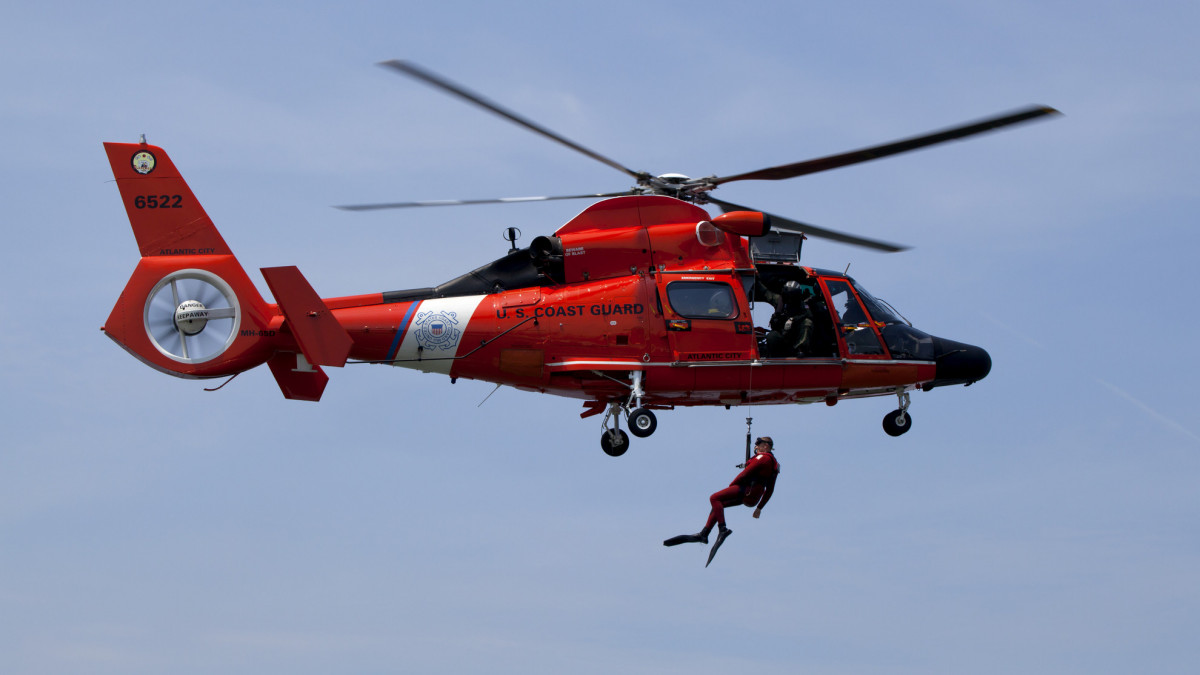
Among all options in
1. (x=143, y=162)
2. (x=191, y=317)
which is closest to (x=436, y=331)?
(x=191, y=317)

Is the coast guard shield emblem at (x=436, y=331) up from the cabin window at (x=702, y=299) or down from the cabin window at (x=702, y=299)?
down

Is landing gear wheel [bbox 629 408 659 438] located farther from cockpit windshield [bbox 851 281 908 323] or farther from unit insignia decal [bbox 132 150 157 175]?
unit insignia decal [bbox 132 150 157 175]

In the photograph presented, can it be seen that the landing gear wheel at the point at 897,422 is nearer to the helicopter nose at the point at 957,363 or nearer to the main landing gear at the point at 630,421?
the helicopter nose at the point at 957,363

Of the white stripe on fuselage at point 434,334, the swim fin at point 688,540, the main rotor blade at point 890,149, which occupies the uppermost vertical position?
the main rotor blade at point 890,149

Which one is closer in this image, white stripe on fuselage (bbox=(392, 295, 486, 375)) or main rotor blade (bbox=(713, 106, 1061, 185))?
main rotor blade (bbox=(713, 106, 1061, 185))

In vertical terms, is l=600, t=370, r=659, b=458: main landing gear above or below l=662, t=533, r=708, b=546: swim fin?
above

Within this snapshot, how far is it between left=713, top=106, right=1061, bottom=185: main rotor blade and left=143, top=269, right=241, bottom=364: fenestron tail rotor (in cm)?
838

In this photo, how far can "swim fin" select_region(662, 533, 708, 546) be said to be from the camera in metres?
21.6

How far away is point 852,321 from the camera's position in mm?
24219

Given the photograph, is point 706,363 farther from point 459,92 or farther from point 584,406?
point 459,92

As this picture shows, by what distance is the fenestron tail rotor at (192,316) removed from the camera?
21031 mm

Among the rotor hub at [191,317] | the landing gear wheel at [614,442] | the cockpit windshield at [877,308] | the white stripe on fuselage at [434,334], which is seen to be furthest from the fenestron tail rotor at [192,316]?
the cockpit windshield at [877,308]

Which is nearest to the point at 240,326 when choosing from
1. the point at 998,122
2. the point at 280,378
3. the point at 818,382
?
the point at 280,378

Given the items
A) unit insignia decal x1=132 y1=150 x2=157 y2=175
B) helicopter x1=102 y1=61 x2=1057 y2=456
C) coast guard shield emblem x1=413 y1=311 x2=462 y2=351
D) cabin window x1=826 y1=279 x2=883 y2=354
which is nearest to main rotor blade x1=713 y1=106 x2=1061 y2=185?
helicopter x1=102 y1=61 x2=1057 y2=456
